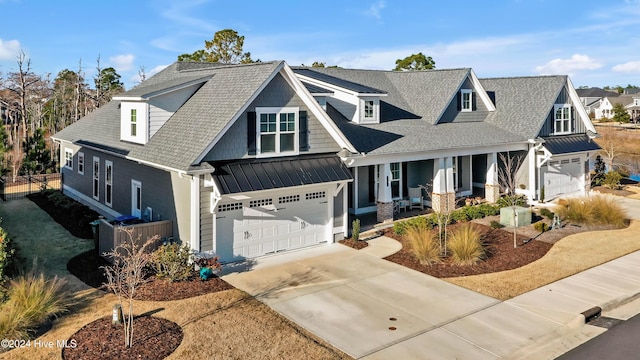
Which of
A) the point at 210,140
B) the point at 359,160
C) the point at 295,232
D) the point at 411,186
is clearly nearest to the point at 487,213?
the point at 411,186

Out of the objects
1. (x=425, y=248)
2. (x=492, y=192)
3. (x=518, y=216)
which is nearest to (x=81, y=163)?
(x=425, y=248)

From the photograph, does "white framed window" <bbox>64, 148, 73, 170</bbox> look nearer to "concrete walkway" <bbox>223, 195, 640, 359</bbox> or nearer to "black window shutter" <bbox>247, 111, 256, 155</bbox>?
"black window shutter" <bbox>247, 111, 256, 155</bbox>

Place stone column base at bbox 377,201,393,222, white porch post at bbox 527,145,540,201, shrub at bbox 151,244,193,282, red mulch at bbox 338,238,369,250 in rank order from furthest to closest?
white porch post at bbox 527,145,540,201
stone column base at bbox 377,201,393,222
red mulch at bbox 338,238,369,250
shrub at bbox 151,244,193,282

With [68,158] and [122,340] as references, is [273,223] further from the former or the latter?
[68,158]

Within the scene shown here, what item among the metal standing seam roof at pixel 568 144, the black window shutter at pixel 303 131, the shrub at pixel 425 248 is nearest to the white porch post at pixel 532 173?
the metal standing seam roof at pixel 568 144

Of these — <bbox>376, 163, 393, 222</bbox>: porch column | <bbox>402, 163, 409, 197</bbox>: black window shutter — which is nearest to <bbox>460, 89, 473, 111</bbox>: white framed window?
<bbox>402, 163, 409, 197</bbox>: black window shutter

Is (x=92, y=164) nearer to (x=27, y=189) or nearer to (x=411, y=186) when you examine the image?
(x=27, y=189)
